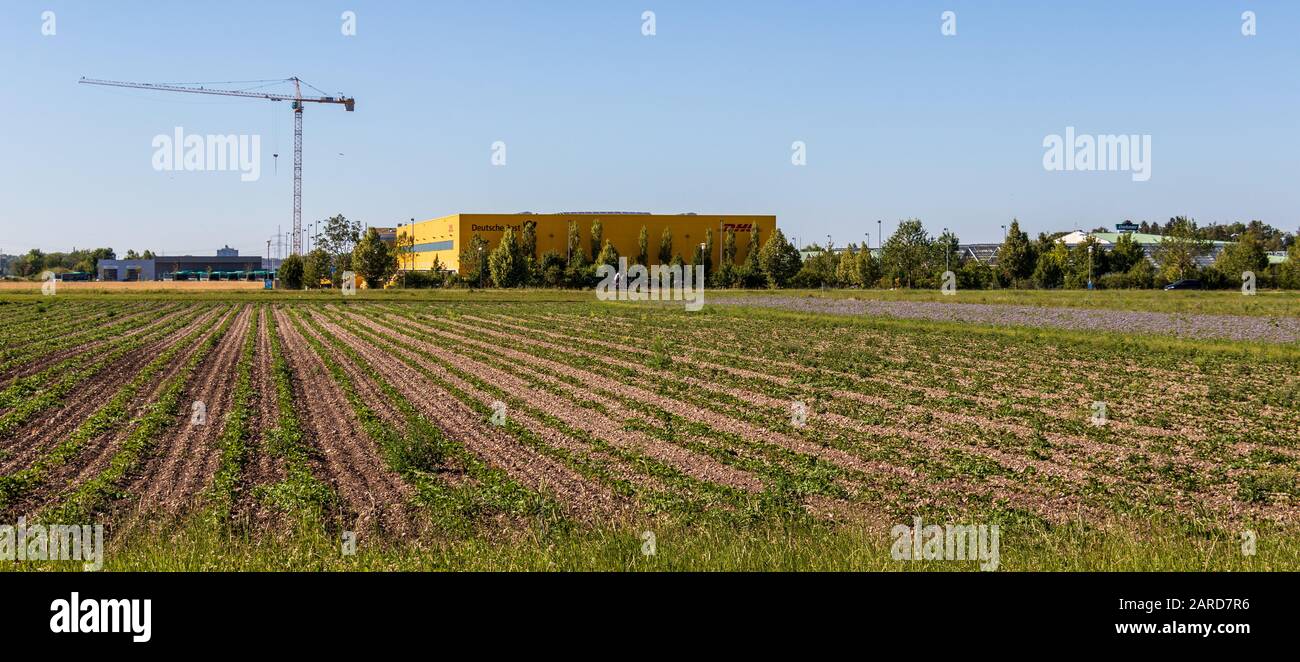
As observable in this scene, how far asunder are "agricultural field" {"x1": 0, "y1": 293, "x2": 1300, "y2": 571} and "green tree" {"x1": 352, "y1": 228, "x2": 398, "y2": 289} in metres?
75.4

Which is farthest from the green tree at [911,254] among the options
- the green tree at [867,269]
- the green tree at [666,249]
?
the green tree at [666,249]

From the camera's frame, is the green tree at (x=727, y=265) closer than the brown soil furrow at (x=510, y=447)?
No

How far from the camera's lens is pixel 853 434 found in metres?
16.1

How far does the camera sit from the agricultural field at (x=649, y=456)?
8.72 metres

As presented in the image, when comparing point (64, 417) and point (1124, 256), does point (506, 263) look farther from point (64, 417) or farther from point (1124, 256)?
point (64, 417)

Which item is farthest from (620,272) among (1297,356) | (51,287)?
(1297,356)

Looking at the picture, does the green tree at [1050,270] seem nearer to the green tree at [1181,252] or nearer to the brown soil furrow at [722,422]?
the green tree at [1181,252]

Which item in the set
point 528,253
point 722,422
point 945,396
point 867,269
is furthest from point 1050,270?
point 722,422

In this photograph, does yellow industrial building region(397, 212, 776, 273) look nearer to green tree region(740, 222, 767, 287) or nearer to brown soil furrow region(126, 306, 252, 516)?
green tree region(740, 222, 767, 287)

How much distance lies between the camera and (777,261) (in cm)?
10856

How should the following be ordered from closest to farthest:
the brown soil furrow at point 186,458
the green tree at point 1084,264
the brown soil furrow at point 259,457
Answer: the brown soil furrow at point 259,457 < the brown soil furrow at point 186,458 < the green tree at point 1084,264

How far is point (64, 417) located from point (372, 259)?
90537 millimetres

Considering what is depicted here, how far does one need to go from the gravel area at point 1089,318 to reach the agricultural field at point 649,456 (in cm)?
852
